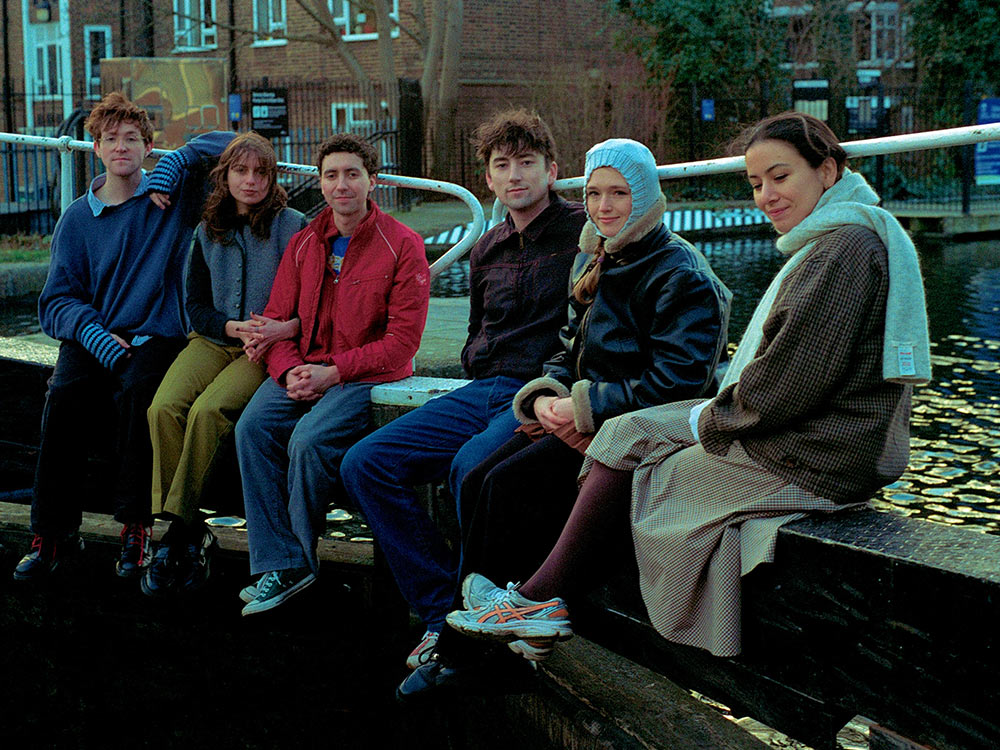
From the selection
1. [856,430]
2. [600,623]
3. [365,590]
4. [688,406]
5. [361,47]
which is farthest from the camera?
[361,47]

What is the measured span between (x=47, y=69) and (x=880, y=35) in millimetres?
20441

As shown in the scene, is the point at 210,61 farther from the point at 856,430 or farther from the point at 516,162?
the point at 856,430

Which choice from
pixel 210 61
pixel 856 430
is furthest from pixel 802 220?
pixel 210 61

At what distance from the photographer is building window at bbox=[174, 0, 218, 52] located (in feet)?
100

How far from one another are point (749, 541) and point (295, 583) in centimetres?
190

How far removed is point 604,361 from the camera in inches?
138

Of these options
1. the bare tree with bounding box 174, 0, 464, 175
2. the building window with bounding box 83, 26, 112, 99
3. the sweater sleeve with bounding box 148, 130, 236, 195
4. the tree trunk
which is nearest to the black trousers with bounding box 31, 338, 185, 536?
the sweater sleeve with bounding box 148, 130, 236, 195

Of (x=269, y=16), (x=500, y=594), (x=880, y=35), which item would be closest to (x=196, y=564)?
(x=500, y=594)

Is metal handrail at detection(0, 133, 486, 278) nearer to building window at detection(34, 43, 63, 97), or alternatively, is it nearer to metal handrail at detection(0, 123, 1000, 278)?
metal handrail at detection(0, 123, 1000, 278)

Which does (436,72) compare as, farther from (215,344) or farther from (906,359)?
(906,359)

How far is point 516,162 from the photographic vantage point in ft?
13.5

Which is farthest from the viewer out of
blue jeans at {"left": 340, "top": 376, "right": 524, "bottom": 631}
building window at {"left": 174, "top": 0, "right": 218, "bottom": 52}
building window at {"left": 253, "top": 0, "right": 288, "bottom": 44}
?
building window at {"left": 174, "top": 0, "right": 218, "bottom": 52}

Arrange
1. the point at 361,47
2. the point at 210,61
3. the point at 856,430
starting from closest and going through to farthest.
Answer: the point at 856,430, the point at 210,61, the point at 361,47

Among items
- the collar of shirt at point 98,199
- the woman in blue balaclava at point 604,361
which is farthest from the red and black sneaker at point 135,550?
the woman in blue balaclava at point 604,361
